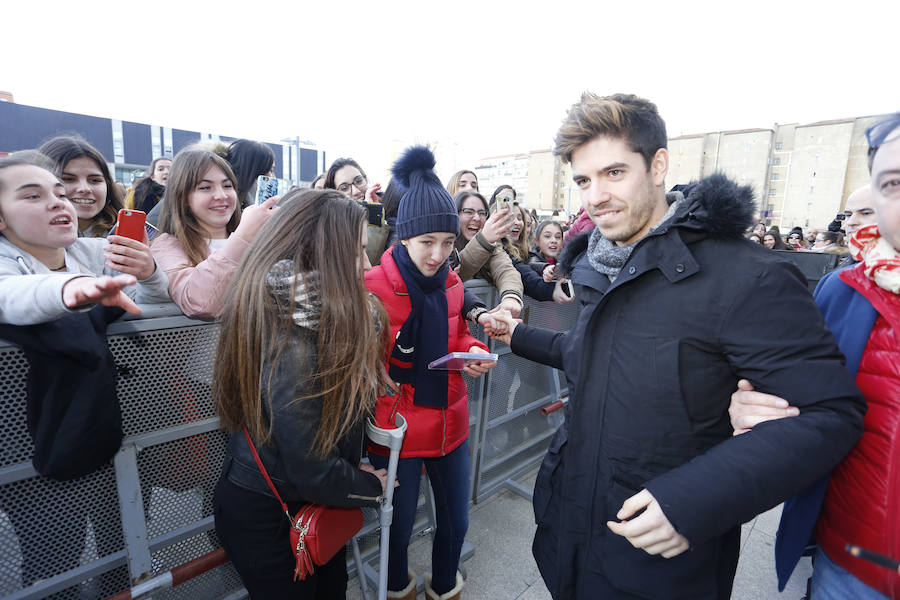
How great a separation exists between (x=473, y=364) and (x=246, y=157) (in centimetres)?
237

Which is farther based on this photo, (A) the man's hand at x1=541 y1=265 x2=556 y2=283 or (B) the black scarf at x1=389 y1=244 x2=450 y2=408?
(A) the man's hand at x1=541 y1=265 x2=556 y2=283

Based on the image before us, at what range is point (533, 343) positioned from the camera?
2.10m

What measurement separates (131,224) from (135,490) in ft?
3.46

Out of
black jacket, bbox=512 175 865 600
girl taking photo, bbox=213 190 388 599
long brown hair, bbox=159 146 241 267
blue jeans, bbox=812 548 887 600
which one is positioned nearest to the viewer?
black jacket, bbox=512 175 865 600

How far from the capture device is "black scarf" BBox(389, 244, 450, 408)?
90.5 inches

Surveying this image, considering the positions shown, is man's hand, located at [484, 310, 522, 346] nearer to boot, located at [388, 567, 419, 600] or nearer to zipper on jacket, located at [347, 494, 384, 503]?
zipper on jacket, located at [347, 494, 384, 503]

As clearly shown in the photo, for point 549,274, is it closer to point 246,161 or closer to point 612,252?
point 612,252

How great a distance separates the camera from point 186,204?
2471 mm

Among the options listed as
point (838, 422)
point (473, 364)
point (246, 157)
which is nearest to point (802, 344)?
point (838, 422)

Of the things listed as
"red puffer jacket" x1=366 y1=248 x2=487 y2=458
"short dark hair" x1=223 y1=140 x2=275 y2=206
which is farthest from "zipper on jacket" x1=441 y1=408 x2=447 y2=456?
"short dark hair" x1=223 y1=140 x2=275 y2=206

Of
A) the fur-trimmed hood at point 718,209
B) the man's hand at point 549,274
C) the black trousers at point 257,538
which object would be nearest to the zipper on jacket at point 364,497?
the black trousers at point 257,538

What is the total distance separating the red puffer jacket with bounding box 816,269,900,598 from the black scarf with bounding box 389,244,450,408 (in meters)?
1.59

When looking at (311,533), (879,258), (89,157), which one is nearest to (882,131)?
(879,258)

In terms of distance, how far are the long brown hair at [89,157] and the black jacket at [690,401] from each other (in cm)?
311
